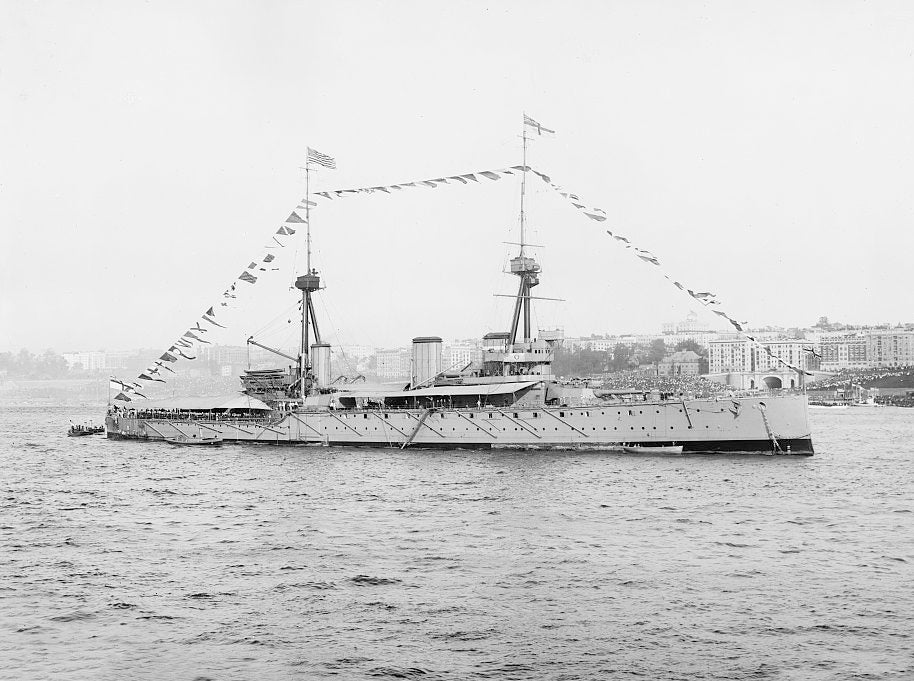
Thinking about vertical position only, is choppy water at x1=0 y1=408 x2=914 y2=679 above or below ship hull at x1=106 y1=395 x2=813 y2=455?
below

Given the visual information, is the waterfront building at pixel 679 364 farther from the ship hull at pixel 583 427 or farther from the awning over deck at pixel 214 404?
the ship hull at pixel 583 427

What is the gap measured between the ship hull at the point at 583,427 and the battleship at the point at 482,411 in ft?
0.16

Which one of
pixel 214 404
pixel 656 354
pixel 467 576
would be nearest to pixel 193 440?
pixel 214 404

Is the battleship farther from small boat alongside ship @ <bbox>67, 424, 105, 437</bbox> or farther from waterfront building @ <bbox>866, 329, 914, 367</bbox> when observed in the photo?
waterfront building @ <bbox>866, 329, 914, 367</bbox>

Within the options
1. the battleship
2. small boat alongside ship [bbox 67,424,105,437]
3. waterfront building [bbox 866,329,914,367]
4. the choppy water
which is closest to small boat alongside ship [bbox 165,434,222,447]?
the battleship

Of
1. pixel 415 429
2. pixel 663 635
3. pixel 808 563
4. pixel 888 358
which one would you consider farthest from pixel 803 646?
pixel 888 358

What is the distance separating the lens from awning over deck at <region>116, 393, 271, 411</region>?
5762 cm

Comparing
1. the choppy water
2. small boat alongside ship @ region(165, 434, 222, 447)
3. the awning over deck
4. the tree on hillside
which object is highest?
the tree on hillside

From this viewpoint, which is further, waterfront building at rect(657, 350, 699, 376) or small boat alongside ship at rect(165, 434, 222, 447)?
waterfront building at rect(657, 350, 699, 376)

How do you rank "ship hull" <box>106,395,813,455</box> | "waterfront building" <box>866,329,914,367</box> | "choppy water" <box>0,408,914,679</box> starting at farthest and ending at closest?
"waterfront building" <box>866,329,914,367</box> < "ship hull" <box>106,395,813,455</box> < "choppy water" <box>0,408,914,679</box>

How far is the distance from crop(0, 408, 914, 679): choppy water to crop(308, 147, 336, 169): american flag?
67.3ft

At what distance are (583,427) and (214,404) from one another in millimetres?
25922

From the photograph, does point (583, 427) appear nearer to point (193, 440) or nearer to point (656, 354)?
point (193, 440)

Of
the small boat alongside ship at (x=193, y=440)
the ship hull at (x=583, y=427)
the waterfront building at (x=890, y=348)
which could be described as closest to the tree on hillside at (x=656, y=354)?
the waterfront building at (x=890, y=348)
